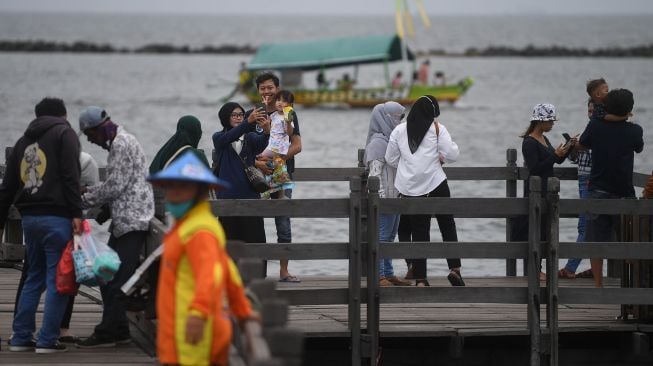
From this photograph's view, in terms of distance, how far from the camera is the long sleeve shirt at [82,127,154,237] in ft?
→ 29.0

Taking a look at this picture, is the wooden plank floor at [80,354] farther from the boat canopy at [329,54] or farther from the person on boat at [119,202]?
the boat canopy at [329,54]

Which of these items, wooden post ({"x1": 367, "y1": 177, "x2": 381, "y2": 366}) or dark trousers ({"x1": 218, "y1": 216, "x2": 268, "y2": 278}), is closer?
wooden post ({"x1": 367, "y1": 177, "x2": 381, "y2": 366})

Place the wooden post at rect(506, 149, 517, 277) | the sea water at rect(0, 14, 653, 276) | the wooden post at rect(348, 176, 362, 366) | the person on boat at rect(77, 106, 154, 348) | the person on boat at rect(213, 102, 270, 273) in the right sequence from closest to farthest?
1. the person on boat at rect(77, 106, 154, 348)
2. the wooden post at rect(348, 176, 362, 366)
3. the person on boat at rect(213, 102, 270, 273)
4. the wooden post at rect(506, 149, 517, 277)
5. the sea water at rect(0, 14, 653, 276)

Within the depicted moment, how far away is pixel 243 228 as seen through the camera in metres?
10.7

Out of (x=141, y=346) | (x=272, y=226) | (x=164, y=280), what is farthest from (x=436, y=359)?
(x=272, y=226)

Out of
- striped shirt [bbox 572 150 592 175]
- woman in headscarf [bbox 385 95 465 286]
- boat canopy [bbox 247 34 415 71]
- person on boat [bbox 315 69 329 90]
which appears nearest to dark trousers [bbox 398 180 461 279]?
woman in headscarf [bbox 385 95 465 286]

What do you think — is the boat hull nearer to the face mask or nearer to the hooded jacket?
the hooded jacket

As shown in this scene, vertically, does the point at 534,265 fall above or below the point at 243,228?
below

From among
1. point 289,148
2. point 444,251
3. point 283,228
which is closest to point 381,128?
point 289,148

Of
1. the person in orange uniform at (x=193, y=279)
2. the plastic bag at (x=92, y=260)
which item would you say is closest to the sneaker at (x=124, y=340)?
the plastic bag at (x=92, y=260)

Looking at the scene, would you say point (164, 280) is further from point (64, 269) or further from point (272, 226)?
point (272, 226)

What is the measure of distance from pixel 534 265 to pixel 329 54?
162ft

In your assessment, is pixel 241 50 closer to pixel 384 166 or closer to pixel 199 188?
pixel 384 166

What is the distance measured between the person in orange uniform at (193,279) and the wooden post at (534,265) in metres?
3.87
